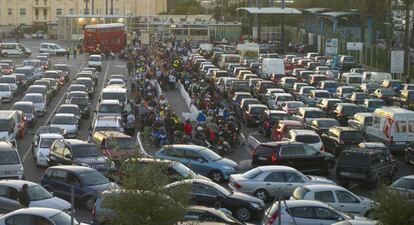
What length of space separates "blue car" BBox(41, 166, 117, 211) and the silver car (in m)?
3.84

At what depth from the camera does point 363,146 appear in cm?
2981

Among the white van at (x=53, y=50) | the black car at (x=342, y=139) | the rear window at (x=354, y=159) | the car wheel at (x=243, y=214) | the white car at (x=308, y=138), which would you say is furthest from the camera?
the white van at (x=53, y=50)

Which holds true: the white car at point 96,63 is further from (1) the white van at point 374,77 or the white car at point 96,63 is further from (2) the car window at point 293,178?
(2) the car window at point 293,178

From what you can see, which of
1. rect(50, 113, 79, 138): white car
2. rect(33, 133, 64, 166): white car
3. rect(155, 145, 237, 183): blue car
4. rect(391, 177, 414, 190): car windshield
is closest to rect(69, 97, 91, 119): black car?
rect(50, 113, 79, 138): white car

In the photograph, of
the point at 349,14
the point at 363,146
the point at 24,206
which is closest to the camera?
the point at 24,206

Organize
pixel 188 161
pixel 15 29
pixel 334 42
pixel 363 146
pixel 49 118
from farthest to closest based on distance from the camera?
pixel 15 29, pixel 334 42, pixel 49 118, pixel 363 146, pixel 188 161

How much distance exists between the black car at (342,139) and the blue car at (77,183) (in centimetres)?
1179

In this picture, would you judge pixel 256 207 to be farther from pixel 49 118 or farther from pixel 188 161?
pixel 49 118

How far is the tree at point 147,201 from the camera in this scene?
1288 centimetres

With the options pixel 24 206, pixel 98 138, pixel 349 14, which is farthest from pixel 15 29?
pixel 24 206

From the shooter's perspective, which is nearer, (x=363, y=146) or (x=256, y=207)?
(x=256, y=207)

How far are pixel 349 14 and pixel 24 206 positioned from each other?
7457 cm

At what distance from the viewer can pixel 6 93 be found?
47438 millimetres

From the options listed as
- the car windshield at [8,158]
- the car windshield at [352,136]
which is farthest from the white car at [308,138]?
the car windshield at [8,158]
